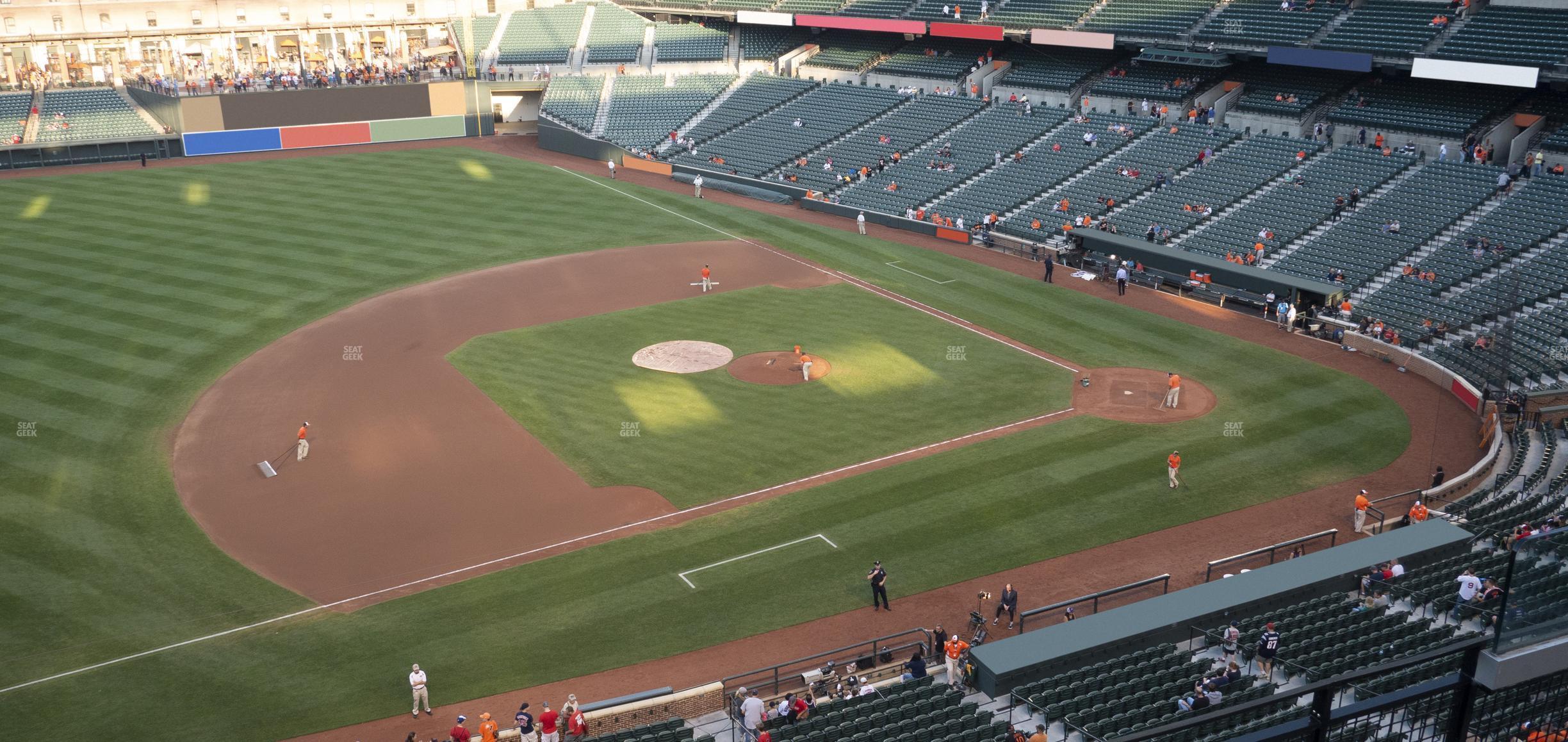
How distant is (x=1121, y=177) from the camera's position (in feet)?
178

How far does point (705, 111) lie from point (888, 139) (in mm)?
15303

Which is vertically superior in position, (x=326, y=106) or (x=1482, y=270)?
(x=326, y=106)

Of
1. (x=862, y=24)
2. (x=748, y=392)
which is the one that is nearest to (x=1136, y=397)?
(x=748, y=392)

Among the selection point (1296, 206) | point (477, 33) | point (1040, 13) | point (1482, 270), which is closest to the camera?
point (1482, 270)

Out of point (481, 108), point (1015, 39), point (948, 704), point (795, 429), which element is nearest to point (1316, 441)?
point (795, 429)

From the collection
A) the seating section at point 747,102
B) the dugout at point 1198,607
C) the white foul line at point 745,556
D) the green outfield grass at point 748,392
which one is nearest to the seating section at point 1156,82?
the seating section at point 747,102

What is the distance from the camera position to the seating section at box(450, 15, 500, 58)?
265 feet

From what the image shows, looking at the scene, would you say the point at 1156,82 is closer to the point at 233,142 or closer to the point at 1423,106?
the point at 1423,106

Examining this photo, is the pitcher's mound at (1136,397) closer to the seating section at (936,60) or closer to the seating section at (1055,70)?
the seating section at (1055,70)

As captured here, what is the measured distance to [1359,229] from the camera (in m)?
45.6

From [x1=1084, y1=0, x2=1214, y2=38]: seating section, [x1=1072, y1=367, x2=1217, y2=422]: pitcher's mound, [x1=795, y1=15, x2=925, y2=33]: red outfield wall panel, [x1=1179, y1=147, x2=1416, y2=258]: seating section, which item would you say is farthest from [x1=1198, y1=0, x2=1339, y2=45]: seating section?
[x1=1072, y1=367, x2=1217, y2=422]: pitcher's mound

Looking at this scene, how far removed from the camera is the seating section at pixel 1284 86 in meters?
54.0

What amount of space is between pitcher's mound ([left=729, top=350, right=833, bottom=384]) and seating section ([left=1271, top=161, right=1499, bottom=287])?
19.3 m

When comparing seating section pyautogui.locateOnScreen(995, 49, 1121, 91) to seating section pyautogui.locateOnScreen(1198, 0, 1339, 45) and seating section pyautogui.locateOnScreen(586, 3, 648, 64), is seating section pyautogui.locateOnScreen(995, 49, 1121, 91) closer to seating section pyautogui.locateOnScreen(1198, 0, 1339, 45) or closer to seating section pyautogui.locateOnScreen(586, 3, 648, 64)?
seating section pyautogui.locateOnScreen(1198, 0, 1339, 45)
